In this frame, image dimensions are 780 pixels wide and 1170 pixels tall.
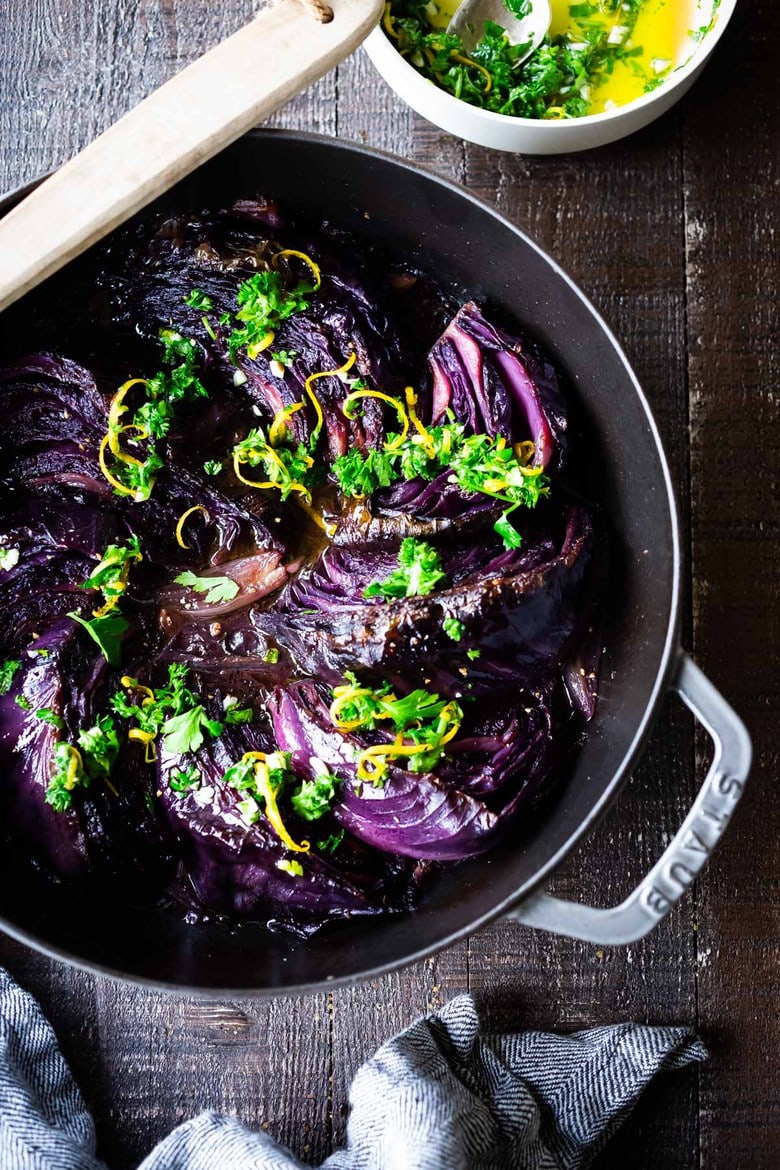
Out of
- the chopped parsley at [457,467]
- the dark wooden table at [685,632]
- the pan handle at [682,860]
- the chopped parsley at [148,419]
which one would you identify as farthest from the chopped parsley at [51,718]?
the pan handle at [682,860]

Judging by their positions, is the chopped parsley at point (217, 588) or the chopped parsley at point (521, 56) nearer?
the chopped parsley at point (521, 56)

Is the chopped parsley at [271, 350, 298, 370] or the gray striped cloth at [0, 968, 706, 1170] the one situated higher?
the chopped parsley at [271, 350, 298, 370]

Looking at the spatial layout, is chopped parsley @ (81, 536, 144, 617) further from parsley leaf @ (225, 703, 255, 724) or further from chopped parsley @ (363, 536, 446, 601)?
chopped parsley @ (363, 536, 446, 601)

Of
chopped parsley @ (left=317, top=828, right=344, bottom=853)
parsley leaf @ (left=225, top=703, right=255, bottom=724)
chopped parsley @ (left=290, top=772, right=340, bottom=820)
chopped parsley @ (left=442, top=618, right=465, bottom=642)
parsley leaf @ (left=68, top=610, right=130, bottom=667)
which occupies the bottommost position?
chopped parsley @ (left=317, top=828, right=344, bottom=853)

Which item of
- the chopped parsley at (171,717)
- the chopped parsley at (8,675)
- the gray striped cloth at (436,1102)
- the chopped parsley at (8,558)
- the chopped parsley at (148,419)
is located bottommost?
the gray striped cloth at (436,1102)

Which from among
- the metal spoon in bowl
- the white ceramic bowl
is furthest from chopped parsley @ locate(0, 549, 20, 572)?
the metal spoon in bowl

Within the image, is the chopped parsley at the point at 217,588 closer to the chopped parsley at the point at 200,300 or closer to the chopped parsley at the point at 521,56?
the chopped parsley at the point at 200,300

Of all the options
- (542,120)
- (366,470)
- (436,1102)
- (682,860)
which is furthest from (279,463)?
(436,1102)
